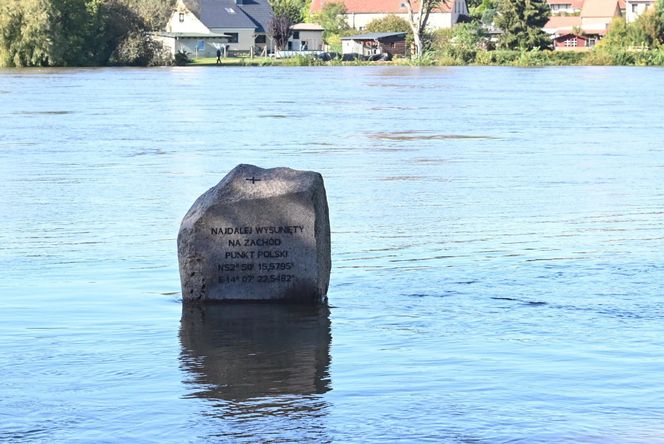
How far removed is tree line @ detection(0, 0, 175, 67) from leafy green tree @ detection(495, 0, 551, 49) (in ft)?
87.3

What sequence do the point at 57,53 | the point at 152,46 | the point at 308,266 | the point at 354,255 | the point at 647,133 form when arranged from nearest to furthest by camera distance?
the point at 308,266 → the point at 354,255 → the point at 647,133 → the point at 57,53 → the point at 152,46

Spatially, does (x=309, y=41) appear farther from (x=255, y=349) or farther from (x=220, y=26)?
(x=255, y=349)

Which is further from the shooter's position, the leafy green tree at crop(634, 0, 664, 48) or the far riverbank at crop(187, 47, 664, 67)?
the leafy green tree at crop(634, 0, 664, 48)

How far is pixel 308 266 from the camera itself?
10148 millimetres

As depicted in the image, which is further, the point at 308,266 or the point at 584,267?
the point at 584,267

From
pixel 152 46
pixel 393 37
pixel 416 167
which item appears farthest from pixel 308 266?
pixel 393 37

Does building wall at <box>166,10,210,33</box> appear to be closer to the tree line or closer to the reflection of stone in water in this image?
the tree line

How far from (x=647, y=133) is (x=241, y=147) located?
9.78 m

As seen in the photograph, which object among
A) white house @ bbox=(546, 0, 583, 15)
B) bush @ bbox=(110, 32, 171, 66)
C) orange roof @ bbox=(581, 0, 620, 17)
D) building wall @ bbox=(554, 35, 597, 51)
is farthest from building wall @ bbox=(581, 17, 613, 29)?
bush @ bbox=(110, 32, 171, 66)

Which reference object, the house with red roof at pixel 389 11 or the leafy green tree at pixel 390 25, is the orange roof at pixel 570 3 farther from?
the leafy green tree at pixel 390 25

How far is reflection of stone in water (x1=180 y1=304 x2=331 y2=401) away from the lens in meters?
7.82

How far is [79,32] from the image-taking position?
306 ft

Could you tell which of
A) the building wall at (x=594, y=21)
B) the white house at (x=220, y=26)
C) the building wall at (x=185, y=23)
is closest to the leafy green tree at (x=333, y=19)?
the white house at (x=220, y=26)

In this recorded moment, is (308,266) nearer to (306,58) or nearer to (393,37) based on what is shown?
(306,58)
